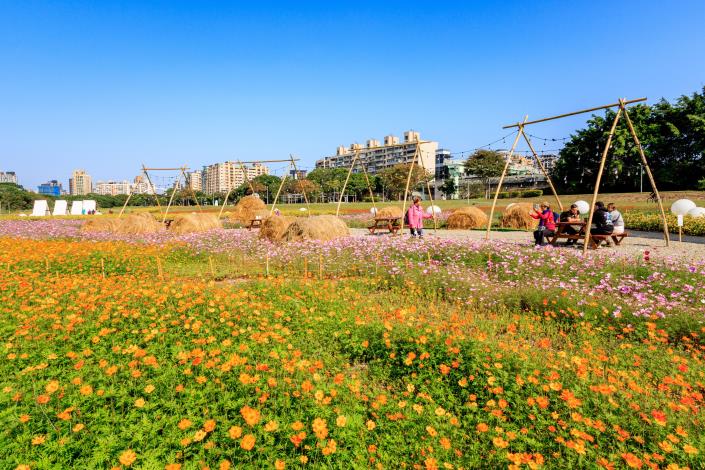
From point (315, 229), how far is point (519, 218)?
42.4 ft

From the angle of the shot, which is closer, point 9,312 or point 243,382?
point 243,382

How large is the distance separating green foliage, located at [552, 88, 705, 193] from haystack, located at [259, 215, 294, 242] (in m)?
41.7

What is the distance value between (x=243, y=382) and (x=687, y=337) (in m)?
5.92

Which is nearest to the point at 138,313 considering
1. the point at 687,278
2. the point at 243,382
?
the point at 243,382

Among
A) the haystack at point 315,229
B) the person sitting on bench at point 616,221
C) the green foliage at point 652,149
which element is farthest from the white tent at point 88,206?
the green foliage at point 652,149

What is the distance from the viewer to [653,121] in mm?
48250

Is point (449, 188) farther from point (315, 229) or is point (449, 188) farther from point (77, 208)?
point (315, 229)

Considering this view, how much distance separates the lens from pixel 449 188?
308ft

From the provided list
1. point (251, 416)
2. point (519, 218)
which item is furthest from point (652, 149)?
point (251, 416)

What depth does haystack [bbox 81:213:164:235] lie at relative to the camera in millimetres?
18047

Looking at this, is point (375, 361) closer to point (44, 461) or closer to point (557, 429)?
point (557, 429)

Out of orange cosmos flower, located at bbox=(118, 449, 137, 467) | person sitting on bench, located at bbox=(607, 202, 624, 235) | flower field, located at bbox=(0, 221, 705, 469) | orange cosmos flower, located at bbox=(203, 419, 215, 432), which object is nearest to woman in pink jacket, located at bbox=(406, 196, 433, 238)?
person sitting on bench, located at bbox=(607, 202, 624, 235)

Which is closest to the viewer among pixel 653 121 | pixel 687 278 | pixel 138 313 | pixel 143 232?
pixel 138 313

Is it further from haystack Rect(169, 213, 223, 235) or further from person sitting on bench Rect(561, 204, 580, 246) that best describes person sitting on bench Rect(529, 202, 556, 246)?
haystack Rect(169, 213, 223, 235)
